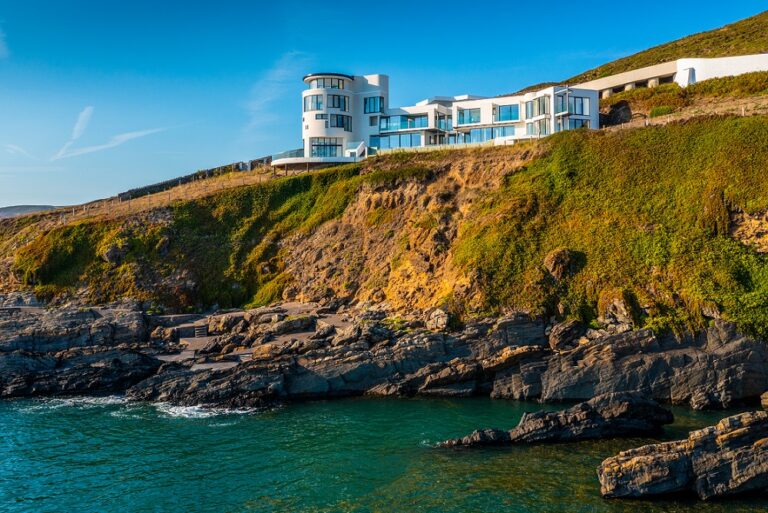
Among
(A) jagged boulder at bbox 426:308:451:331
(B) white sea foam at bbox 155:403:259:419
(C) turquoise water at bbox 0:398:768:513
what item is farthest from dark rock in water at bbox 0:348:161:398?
(A) jagged boulder at bbox 426:308:451:331

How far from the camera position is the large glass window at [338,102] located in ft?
293

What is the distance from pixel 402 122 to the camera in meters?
89.6

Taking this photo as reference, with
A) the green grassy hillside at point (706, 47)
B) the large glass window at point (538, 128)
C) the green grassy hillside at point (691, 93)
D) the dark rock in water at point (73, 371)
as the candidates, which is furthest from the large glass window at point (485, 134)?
the dark rock in water at point (73, 371)

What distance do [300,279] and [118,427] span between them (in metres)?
29.0

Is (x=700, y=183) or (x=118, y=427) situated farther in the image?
(x=700, y=183)

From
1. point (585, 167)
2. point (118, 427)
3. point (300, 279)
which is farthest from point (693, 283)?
point (118, 427)

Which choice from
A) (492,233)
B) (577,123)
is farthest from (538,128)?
(492,233)

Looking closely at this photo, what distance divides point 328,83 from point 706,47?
226 ft

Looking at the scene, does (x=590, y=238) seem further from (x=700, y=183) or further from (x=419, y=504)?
(x=419, y=504)

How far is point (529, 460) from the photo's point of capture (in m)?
31.0

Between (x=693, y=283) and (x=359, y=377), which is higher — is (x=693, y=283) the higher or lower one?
the higher one

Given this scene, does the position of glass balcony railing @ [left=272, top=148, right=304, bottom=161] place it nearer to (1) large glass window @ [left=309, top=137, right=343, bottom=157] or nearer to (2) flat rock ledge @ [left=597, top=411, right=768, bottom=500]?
(1) large glass window @ [left=309, top=137, right=343, bottom=157]

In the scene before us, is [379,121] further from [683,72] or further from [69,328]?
[69,328]

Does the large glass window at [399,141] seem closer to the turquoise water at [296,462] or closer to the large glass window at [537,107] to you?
the large glass window at [537,107]
